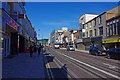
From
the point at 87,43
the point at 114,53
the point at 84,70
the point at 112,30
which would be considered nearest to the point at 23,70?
the point at 84,70

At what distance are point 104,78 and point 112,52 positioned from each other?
57.8 feet

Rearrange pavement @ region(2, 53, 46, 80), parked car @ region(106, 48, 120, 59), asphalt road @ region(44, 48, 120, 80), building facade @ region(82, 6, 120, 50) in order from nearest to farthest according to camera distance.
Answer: asphalt road @ region(44, 48, 120, 80) < pavement @ region(2, 53, 46, 80) < parked car @ region(106, 48, 120, 59) < building facade @ region(82, 6, 120, 50)

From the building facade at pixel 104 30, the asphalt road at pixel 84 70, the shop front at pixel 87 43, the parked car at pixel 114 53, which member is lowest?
the asphalt road at pixel 84 70

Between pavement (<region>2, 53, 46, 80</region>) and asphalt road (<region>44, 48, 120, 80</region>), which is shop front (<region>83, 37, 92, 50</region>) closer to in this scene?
asphalt road (<region>44, 48, 120, 80</region>)

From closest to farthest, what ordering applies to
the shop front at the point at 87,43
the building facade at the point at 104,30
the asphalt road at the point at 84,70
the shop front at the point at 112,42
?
1. the asphalt road at the point at 84,70
2. the shop front at the point at 112,42
3. the building facade at the point at 104,30
4. the shop front at the point at 87,43

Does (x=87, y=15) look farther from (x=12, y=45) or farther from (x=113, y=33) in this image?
(x=12, y=45)

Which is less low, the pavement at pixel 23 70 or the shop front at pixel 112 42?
the shop front at pixel 112 42

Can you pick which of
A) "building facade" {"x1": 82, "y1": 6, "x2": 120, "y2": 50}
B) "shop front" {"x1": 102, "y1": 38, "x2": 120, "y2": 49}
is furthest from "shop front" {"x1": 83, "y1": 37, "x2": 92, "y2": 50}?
"shop front" {"x1": 102, "y1": 38, "x2": 120, "y2": 49}

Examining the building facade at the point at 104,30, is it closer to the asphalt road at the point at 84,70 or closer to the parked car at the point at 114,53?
the parked car at the point at 114,53

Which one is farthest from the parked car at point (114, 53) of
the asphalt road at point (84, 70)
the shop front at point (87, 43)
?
the shop front at point (87, 43)

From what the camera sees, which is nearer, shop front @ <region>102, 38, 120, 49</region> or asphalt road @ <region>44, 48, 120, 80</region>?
asphalt road @ <region>44, 48, 120, 80</region>

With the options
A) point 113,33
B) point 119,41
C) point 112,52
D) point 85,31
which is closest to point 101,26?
point 113,33

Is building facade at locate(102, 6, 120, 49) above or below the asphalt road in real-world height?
above

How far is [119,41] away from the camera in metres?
41.4
